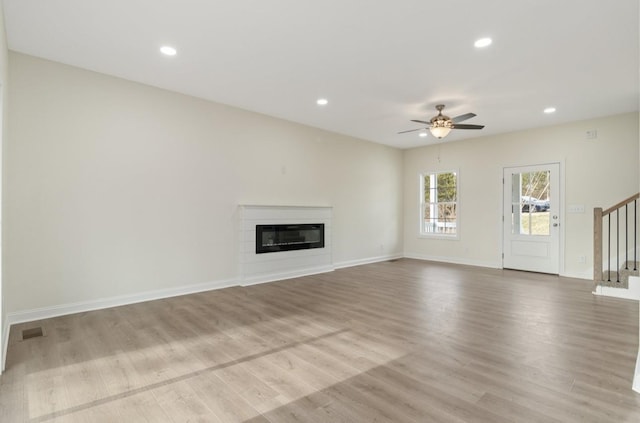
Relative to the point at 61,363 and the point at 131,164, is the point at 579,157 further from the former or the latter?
the point at 61,363

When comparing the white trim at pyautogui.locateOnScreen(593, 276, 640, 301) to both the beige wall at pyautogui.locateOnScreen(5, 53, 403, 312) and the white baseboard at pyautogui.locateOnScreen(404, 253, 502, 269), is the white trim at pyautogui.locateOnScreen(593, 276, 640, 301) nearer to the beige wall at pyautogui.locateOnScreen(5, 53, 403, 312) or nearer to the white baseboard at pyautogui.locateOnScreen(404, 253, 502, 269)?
the white baseboard at pyautogui.locateOnScreen(404, 253, 502, 269)

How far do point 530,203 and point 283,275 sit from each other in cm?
510

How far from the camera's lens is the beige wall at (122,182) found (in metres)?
3.59

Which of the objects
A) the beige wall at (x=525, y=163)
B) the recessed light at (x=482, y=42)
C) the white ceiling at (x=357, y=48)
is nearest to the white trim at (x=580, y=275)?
the beige wall at (x=525, y=163)

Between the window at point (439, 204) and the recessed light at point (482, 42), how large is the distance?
4.77 meters

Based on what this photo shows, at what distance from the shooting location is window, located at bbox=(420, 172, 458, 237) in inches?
310

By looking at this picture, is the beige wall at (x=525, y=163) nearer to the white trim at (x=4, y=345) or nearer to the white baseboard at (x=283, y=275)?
the white baseboard at (x=283, y=275)

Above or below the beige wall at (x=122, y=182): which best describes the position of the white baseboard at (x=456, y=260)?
below

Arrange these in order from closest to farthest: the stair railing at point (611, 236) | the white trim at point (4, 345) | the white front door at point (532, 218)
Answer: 1. the white trim at point (4, 345)
2. the stair railing at point (611, 236)
3. the white front door at point (532, 218)

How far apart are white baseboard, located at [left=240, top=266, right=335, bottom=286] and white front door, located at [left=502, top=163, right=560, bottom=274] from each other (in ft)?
12.4

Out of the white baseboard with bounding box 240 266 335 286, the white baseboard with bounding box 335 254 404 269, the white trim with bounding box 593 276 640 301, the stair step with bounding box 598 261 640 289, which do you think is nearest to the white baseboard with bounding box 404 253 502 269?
the white baseboard with bounding box 335 254 404 269

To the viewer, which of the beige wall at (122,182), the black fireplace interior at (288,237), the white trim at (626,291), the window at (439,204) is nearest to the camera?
the beige wall at (122,182)

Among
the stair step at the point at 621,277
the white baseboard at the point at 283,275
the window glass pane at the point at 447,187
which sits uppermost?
the window glass pane at the point at 447,187

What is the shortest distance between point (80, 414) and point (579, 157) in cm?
769
